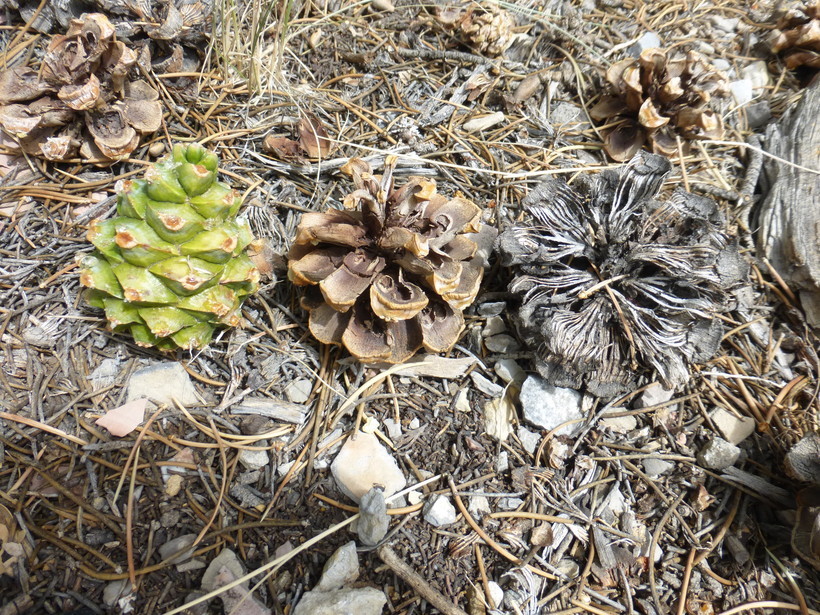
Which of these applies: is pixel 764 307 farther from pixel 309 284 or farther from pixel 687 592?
pixel 309 284

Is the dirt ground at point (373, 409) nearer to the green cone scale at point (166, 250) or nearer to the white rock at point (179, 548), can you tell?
the white rock at point (179, 548)

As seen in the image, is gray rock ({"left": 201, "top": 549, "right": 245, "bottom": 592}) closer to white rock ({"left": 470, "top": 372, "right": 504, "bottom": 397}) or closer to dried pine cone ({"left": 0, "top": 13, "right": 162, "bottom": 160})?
white rock ({"left": 470, "top": 372, "right": 504, "bottom": 397})

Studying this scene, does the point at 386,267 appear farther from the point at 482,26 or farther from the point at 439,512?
the point at 482,26

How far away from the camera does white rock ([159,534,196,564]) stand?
1566mm

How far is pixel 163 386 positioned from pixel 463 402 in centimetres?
107

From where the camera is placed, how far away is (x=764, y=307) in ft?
7.00

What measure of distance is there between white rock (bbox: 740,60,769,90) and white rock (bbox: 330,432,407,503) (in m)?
2.50

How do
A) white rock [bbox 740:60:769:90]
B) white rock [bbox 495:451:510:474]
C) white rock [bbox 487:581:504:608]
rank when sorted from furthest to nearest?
white rock [bbox 740:60:769:90] → white rock [bbox 495:451:510:474] → white rock [bbox 487:581:504:608]

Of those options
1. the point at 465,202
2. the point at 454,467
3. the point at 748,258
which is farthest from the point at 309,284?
the point at 748,258

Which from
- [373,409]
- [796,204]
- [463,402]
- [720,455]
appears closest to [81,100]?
[373,409]

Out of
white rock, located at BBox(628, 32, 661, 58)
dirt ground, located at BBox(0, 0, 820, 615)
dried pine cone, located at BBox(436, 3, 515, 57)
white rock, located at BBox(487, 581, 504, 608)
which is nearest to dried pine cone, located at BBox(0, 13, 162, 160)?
dirt ground, located at BBox(0, 0, 820, 615)

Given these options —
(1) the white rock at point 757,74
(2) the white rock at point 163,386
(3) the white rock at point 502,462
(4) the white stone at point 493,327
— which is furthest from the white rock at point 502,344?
(1) the white rock at point 757,74

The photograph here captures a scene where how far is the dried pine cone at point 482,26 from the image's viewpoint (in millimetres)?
2361

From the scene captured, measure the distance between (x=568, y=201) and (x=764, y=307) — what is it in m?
0.98
